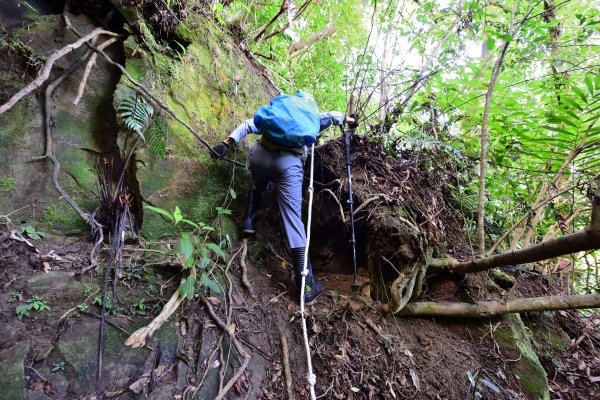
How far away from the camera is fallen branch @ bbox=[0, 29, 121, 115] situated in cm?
248

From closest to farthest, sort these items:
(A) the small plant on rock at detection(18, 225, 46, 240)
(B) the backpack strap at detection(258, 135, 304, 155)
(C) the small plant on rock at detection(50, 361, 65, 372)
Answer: (C) the small plant on rock at detection(50, 361, 65, 372) → (A) the small plant on rock at detection(18, 225, 46, 240) → (B) the backpack strap at detection(258, 135, 304, 155)

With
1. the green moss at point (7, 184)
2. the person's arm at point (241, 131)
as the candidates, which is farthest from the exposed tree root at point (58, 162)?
the person's arm at point (241, 131)

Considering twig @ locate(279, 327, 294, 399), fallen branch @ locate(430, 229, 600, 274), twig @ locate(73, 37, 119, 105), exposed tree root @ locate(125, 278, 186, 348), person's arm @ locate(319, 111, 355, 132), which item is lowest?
twig @ locate(279, 327, 294, 399)

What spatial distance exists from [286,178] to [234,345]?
76.7 inches

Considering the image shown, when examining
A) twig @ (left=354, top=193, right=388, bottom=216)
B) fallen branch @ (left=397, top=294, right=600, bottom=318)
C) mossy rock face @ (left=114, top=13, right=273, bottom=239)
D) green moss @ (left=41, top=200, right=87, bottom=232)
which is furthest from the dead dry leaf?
green moss @ (left=41, top=200, right=87, bottom=232)

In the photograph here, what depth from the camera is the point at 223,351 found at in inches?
102

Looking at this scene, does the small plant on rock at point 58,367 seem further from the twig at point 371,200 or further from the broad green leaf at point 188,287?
the twig at point 371,200

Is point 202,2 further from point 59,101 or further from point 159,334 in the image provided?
point 159,334

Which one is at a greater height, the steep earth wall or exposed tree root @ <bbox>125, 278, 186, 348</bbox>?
the steep earth wall

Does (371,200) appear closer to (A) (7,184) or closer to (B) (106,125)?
(B) (106,125)

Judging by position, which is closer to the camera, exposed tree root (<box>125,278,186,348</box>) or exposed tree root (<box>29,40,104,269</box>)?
exposed tree root (<box>125,278,186,348</box>)

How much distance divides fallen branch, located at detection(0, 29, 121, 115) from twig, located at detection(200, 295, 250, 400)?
2524 mm

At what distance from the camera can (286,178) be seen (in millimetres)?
3477

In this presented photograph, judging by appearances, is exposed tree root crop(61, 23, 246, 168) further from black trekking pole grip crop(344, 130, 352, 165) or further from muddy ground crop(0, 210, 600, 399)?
black trekking pole grip crop(344, 130, 352, 165)
